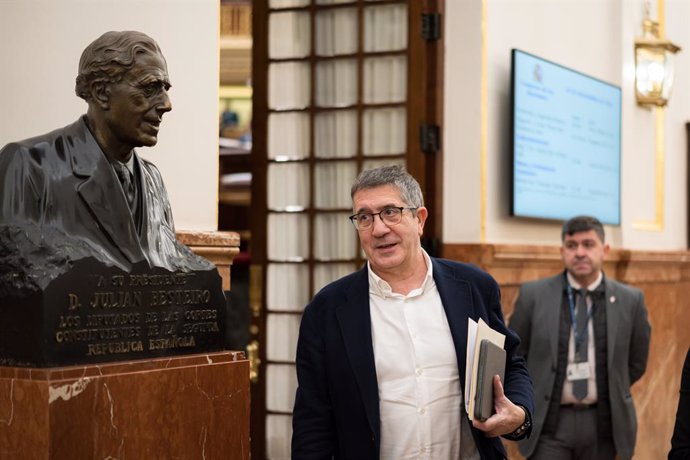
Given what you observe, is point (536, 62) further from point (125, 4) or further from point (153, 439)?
point (153, 439)

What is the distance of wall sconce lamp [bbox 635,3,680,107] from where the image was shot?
9.65 meters

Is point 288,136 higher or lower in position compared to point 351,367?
higher

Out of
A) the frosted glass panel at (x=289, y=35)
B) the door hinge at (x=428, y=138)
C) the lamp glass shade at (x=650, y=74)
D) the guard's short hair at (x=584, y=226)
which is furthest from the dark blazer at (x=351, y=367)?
the lamp glass shade at (x=650, y=74)

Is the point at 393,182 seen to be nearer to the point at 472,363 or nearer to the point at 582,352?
the point at 472,363

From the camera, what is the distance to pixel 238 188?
49.4 ft

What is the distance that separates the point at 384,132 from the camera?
745cm

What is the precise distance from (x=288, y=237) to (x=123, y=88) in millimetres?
4211

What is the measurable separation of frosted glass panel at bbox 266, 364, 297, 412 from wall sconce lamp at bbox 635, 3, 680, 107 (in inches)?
162

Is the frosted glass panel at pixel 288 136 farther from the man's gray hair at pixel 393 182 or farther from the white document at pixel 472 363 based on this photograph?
the white document at pixel 472 363

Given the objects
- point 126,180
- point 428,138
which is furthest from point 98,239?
point 428,138

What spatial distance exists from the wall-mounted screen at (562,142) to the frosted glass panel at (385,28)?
792mm

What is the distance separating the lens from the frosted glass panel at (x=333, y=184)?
755cm

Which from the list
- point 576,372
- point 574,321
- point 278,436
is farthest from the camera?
point 278,436

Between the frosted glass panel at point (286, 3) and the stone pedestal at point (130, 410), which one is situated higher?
the frosted glass panel at point (286, 3)
